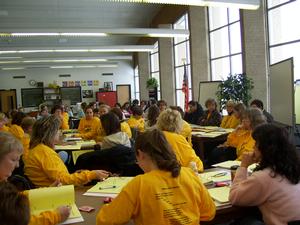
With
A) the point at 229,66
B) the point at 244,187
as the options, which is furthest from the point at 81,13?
the point at 244,187

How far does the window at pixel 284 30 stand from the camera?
23.6ft

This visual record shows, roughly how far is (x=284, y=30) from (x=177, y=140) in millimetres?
5542

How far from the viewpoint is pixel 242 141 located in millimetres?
4340

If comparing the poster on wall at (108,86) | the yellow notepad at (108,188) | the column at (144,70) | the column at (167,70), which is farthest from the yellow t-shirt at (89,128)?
the poster on wall at (108,86)

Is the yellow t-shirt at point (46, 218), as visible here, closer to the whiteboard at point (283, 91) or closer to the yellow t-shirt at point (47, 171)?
the yellow t-shirt at point (47, 171)

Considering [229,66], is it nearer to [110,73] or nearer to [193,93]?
[193,93]

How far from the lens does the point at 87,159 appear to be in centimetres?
358

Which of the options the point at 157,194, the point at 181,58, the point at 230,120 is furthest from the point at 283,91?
the point at 181,58

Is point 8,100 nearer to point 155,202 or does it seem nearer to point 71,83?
point 71,83

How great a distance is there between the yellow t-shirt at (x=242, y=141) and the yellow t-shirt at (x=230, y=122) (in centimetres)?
203

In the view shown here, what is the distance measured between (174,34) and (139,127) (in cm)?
347

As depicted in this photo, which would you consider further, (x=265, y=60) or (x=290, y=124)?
(x=265, y=60)

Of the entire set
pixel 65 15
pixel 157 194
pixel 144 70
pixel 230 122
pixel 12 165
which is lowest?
pixel 230 122

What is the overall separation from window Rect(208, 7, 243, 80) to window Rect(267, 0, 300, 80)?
1.08 metres
